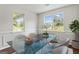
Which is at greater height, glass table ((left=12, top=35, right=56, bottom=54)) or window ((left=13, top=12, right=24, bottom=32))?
window ((left=13, top=12, right=24, bottom=32))

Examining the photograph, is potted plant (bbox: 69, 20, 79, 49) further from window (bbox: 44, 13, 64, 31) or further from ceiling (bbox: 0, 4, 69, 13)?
ceiling (bbox: 0, 4, 69, 13)

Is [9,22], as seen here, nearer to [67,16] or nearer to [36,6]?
Result: [36,6]

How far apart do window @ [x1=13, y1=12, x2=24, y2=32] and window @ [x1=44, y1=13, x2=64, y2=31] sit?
12.8 inches

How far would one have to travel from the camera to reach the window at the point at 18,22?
138 centimetres

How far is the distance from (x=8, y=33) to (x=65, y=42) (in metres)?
0.75

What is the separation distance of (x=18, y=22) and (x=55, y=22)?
1.62 feet

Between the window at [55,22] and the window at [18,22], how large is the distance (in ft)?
1.07

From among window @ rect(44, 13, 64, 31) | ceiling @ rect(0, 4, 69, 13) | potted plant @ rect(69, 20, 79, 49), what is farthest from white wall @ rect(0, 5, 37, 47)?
potted plant @ rect(69, 20, 79, 49)

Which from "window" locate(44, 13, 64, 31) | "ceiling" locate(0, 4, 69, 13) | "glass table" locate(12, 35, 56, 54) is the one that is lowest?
"glass table" locate(12, 35, 56, 54)

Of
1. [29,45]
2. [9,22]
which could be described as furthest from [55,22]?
[9,22]

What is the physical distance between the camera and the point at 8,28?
53.0 inches

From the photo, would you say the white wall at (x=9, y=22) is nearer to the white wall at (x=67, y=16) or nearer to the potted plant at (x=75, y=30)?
the white wall at (x=67, y=16)

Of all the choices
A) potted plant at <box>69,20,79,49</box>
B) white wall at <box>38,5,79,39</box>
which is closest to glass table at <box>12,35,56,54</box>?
white wall at <box>38,5,79,39</box>

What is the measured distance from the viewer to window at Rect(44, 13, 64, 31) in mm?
1391
